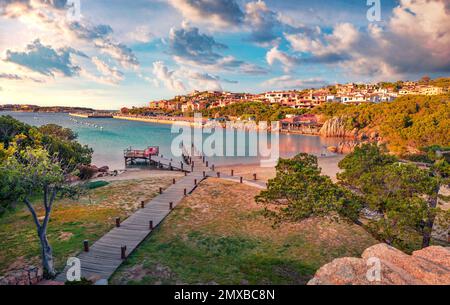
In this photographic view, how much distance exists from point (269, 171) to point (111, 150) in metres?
42.0

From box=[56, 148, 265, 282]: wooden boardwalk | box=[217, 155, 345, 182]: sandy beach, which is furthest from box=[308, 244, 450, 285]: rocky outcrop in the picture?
box=[217, 155, 345, 182]: sandy beach

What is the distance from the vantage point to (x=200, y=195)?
2544 cm

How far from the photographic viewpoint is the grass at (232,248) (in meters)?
12.7

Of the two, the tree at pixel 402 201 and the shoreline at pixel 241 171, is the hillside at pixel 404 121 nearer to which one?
the shoreline at pixel 241 171

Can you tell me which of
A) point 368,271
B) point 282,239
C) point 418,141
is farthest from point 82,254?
point 418,141

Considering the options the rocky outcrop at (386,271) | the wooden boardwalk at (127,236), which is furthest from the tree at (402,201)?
the wooden boardwalk at (127,236)

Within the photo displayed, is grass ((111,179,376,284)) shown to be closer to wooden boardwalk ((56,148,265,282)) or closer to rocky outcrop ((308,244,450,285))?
wooden boardwalk ((56,148,265,282))

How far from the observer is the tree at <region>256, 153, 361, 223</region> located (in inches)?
454

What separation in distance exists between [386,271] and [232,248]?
394 inches

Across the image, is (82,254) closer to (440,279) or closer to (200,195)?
(200,195)

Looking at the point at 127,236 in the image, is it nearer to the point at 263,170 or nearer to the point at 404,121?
the point at 263,170

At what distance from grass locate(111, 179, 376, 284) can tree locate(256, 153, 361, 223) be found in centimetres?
281

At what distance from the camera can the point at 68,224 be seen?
18.5 meters

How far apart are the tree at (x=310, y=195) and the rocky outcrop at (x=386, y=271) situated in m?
3.52
